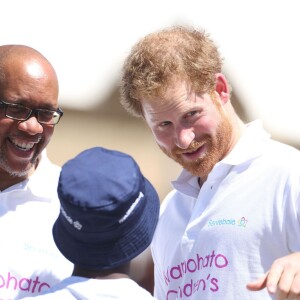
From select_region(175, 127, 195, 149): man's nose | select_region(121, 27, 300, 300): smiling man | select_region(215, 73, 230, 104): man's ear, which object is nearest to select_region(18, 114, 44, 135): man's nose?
select_region(121, 27, 300, 300): smiling man

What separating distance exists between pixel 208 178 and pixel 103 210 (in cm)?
106

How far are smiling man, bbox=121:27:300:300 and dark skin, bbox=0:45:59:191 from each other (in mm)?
346

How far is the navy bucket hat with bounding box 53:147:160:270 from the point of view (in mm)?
1912

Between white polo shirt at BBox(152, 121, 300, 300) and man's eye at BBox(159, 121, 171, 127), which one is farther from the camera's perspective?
man's eye at BBox(159, 121, 171, 127)

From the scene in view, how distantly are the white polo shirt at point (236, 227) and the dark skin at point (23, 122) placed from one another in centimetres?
65

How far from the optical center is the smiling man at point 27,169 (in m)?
2.85

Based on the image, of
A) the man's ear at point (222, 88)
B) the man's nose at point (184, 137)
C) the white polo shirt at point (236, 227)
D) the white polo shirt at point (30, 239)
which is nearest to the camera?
the white polo shirt at point (236, 227)

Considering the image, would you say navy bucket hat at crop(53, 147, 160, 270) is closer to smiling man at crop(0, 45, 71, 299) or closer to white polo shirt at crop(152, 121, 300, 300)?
white polo shirt at crop(152, 121, 300, 300)

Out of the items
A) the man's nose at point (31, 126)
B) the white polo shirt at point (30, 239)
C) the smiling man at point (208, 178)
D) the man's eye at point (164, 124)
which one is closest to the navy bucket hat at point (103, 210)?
the smiling man at point (208, 178)

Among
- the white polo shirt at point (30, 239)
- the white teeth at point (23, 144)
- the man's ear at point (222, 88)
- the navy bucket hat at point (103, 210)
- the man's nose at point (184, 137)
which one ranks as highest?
the navy bucket hat at point (103, 210)

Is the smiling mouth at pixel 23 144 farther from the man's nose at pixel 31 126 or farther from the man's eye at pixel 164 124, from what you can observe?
the man's eye at pixel 164 124

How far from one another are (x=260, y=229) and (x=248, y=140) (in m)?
0.41

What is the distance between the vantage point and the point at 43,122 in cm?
310

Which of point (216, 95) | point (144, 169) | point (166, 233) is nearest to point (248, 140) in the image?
point (216, 95)
